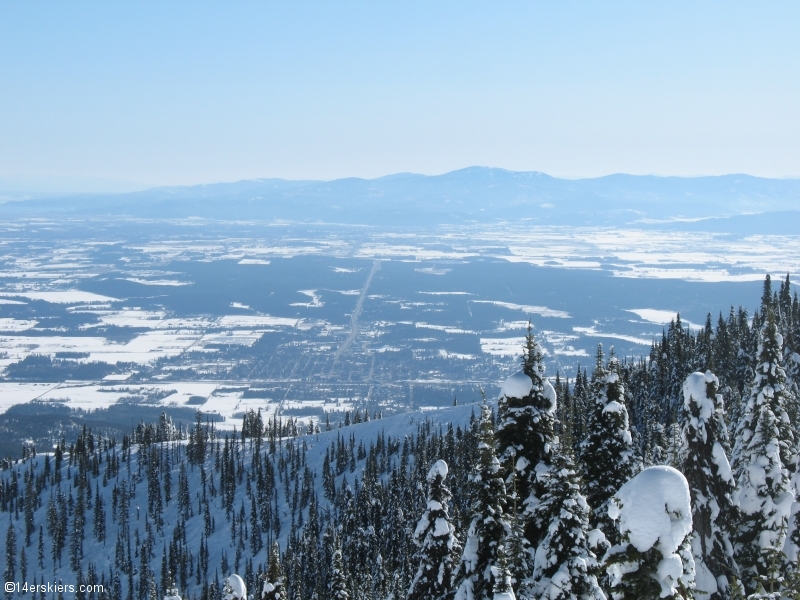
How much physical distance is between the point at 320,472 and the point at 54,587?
177ft

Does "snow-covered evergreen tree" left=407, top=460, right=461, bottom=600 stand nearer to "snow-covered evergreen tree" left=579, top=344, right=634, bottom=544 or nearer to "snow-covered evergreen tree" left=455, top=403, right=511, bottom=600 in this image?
"snow-covered evergreen tree" left=579, top=344, right=634, bottom=544

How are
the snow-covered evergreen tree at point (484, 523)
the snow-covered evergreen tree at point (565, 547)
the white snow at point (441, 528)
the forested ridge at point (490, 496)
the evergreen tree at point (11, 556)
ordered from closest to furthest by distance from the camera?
the snow-covered evergreen tree at point (565, 547)
the forested ridge at point (490, 496)
the snow-covered evergreen tree at point (484, 523)
the white snow at point (441, 528)
the evergreen tree at point (11, 556)

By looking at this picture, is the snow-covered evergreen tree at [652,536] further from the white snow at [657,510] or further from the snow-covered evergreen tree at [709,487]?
the snow-covered evergreen tree at [709,487]

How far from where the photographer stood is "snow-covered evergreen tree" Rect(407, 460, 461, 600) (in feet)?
73.0

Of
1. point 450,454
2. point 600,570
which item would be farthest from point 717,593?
point 450,454

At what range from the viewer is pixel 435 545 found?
22578 mm

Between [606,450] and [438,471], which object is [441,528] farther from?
[606,450]

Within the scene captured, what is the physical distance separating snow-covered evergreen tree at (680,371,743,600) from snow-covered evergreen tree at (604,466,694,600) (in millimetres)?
9551

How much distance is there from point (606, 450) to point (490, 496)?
22.1 feet

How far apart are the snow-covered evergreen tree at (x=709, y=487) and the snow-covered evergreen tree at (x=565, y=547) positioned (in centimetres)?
672

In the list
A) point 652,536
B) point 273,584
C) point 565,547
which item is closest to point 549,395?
point 565,547

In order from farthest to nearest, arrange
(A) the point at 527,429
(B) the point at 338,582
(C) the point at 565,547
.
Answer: (B) the point at 338,582 < (A) the point at 527,429 < (C) the point at 565,547

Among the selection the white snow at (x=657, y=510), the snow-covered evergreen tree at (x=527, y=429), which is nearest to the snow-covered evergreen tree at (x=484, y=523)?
the snow-covered evergreen tree at (x=527, y=429)

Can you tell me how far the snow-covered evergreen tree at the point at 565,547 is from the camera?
51.8 ft
